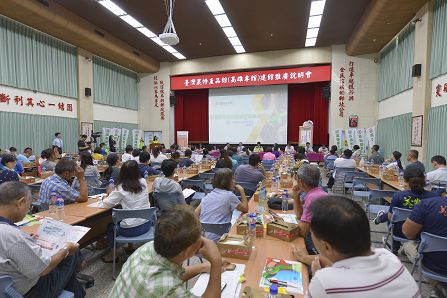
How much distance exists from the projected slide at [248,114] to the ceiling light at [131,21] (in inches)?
218

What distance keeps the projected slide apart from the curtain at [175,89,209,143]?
810 mm

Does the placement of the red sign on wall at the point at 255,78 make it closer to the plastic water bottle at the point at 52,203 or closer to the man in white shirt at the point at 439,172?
the man in white shirt at the point at 439,172

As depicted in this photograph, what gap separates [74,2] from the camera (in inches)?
324

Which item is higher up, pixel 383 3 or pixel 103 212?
pixel 383 3

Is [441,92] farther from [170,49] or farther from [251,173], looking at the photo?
[170,49]

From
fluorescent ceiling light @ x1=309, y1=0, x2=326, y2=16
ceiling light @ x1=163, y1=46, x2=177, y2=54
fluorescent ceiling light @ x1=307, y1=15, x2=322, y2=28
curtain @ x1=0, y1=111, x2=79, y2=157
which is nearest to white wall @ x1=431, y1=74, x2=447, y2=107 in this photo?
fluorescent ceiling light @ x1=309, y1=0, x2=326, y2=16

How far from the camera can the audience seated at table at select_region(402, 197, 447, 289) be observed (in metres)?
2.23

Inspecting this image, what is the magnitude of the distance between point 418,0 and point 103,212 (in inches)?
335

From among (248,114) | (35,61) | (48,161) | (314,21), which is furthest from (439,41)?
(35,61)

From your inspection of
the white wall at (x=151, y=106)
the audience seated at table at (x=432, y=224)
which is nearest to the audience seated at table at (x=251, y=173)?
the audience seated at table at (x=432, y=224)

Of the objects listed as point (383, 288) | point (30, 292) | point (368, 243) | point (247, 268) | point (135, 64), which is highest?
point (135, 64)

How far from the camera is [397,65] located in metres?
9.41

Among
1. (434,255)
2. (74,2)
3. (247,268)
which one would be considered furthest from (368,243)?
(74,2)

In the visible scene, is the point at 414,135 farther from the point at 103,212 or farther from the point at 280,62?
the point at 103,212
